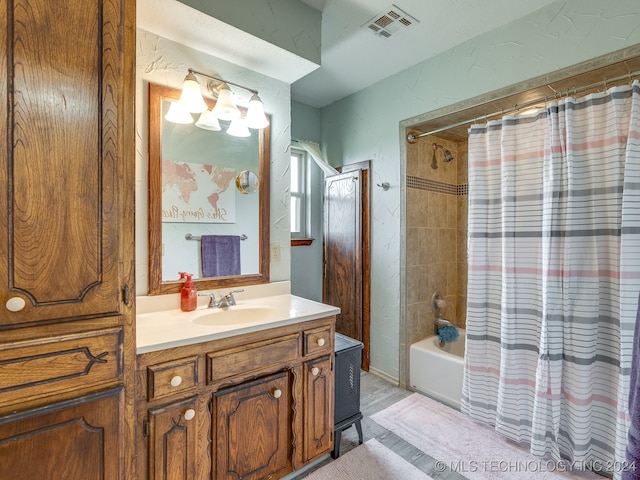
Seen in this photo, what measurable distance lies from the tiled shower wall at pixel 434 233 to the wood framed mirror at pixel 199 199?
120 centimetres

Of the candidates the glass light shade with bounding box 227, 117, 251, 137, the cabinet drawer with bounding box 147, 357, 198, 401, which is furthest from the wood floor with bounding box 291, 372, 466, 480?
the glass light shade with bounding box 227, 117, 251, 137

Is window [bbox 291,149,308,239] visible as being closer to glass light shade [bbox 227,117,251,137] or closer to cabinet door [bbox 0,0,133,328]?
glass light shade [bbox 227,117,251,137]

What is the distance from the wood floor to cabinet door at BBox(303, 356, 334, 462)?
0.51ft

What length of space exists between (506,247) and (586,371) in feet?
2.37

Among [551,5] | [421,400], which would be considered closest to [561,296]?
[421,400]

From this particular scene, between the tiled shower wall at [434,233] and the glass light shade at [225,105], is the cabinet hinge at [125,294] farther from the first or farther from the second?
the tiled shower wall at [434,233]

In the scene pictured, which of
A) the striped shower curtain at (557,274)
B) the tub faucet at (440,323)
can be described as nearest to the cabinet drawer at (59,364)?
the striped shower curtain at (557,274)

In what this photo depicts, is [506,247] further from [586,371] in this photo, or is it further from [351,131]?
[351,131]

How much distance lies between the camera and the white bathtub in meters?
2.28

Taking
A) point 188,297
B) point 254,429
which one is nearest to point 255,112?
point 188,297

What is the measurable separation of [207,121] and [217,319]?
1085 millimetres

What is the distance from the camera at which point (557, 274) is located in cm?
171

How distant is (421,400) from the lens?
239 centimetres

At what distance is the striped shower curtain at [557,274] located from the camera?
154 centimetres
